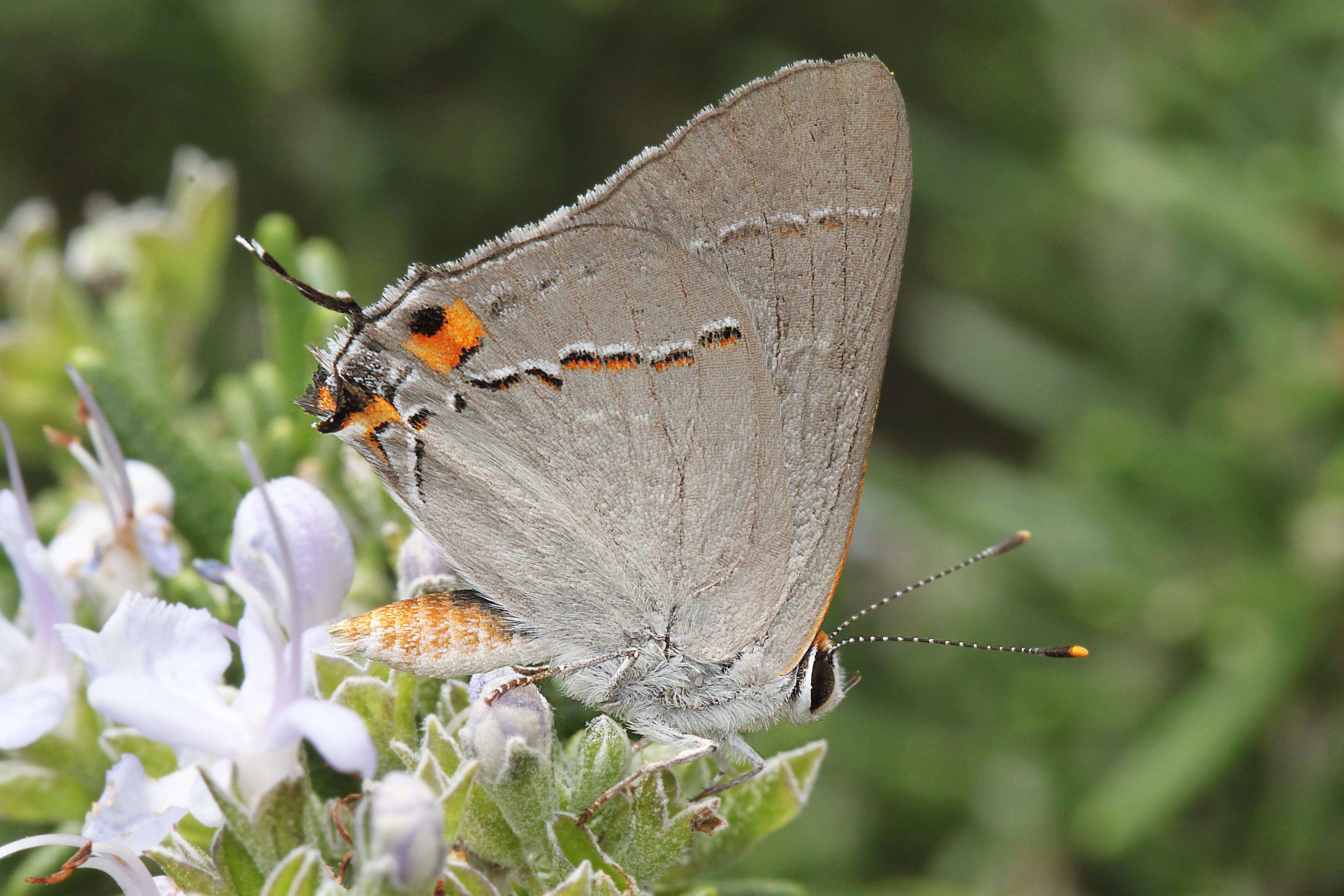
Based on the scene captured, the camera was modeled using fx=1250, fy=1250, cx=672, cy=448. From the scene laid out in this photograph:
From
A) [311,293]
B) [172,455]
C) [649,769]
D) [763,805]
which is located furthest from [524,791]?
[172,455]

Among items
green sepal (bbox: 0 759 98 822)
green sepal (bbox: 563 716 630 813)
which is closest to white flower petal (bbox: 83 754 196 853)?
green sepal (bbox: 0 759 98 822)

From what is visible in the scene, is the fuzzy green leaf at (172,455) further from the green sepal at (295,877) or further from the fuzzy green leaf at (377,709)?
the green sepal at (295,877)

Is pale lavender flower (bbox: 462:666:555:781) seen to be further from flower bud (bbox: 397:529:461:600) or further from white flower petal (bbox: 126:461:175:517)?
white flower petal (bbox: 126:461:175:517)

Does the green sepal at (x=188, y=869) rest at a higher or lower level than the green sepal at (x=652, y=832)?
higher

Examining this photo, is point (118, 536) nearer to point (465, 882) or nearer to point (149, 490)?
point (149, 490)

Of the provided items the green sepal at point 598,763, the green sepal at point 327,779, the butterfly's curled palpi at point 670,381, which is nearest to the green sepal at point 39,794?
the green sepal at point 327,779
